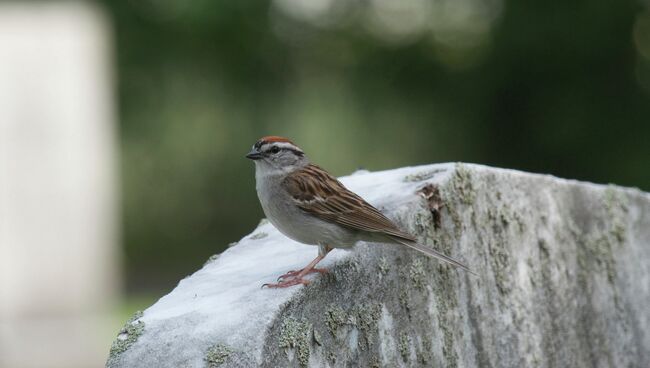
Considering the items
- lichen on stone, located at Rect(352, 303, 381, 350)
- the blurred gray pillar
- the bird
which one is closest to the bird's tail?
the bird

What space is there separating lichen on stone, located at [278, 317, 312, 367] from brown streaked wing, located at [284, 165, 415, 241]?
1.64 ft

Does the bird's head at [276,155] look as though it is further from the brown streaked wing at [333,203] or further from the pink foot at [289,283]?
the pink foot at [289,283]

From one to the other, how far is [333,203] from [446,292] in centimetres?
50

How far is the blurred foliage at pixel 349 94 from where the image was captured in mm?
11828

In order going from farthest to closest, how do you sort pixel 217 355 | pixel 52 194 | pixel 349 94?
1. pixel 349 94
2. pixel 52 194
3. pixel 217 355

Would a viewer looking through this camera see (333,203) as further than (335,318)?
Yes

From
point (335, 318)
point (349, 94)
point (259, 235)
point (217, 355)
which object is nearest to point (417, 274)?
point (335, 318)

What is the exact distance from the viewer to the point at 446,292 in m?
3.53

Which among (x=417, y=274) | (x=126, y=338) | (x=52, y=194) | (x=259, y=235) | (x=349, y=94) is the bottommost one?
(x=126, y=338)

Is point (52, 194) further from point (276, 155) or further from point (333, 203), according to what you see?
point (333, 203)

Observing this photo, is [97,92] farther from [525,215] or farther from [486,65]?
[486,65]

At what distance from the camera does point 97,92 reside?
8164mm

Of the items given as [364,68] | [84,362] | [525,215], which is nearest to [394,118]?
[364,68]

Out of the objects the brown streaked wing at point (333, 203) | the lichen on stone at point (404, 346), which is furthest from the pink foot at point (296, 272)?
the lichen on stone at point (404, 346)
